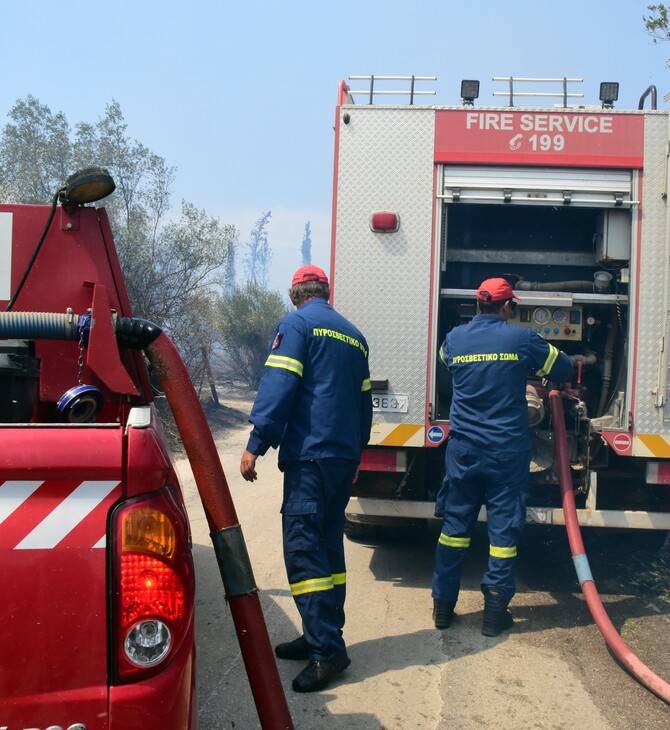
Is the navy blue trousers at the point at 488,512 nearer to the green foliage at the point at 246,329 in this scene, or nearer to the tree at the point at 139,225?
the tree at the point at 139,225

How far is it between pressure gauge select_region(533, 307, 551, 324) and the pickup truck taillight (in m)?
4.32

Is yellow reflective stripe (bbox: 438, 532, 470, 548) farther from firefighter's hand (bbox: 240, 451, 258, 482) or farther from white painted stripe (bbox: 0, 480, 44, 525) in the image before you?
white painted stripe (bbox: 0, 480, 44, 525)

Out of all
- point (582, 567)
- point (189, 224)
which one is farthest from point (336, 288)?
point (189, 224)

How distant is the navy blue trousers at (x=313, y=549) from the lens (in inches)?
153

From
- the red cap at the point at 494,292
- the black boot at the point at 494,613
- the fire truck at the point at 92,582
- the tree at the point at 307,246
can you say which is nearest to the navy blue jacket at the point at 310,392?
the red cap at the point at 494,292

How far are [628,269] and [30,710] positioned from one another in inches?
182

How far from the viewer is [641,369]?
5.02 metres

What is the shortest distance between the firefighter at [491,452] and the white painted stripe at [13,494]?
3270 mm

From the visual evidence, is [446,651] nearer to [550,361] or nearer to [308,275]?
[550,361]

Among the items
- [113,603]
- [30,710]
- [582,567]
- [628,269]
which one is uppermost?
[628,269]

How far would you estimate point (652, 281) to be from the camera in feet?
16.5

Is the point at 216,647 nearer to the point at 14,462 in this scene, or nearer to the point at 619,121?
the point at 14,462

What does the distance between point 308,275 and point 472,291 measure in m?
1.52

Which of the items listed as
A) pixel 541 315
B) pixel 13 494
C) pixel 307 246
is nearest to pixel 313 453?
pixel 13 494
